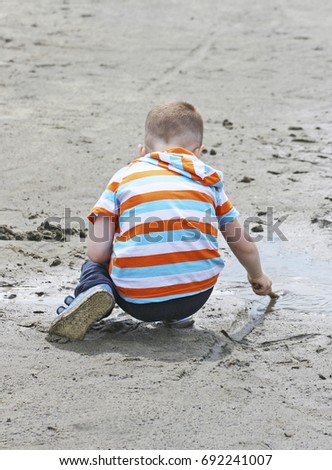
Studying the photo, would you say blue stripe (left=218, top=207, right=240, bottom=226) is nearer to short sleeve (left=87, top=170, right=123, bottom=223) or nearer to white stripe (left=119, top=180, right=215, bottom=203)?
white stripe (left=119, top=180, right=215, bottom=203)

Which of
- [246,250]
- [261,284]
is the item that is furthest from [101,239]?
[261,284]

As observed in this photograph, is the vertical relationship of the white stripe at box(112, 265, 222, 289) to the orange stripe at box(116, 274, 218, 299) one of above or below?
above

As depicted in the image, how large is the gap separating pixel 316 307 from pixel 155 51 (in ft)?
17.7

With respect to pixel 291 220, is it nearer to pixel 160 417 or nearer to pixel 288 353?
pixel 288 353

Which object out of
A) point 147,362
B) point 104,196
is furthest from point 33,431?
point 104,196

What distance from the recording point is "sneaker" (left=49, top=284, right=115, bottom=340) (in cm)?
375

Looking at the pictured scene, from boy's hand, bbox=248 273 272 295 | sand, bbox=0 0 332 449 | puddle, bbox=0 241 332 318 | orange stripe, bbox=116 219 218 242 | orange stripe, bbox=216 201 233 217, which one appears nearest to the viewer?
sand, bbox=0 0 332 449

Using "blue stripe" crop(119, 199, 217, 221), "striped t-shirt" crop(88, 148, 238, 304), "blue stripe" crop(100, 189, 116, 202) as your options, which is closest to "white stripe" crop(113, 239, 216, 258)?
"striped t-shirt" crop(88, 148, 238, 304)

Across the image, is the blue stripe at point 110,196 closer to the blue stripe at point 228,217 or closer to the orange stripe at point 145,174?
the orange stripe at point 145,174

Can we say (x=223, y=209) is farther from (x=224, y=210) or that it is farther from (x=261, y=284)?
(x=261, y=284)

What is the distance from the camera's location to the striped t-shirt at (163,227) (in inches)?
148

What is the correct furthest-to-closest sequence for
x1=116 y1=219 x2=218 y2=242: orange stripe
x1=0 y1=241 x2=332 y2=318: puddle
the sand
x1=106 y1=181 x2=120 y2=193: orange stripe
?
1. x1=0 y1=241 x2=332 y2=318: puddle
2. x1=106 y1=181 x2=120 y2=193: orange stripe
3. x1=116 y1=219 x2=218 y2=242: orange stripe
4. the sand

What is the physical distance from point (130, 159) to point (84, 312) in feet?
9.47

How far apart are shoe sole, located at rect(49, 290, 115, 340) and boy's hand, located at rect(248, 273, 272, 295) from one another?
70 centimetres
